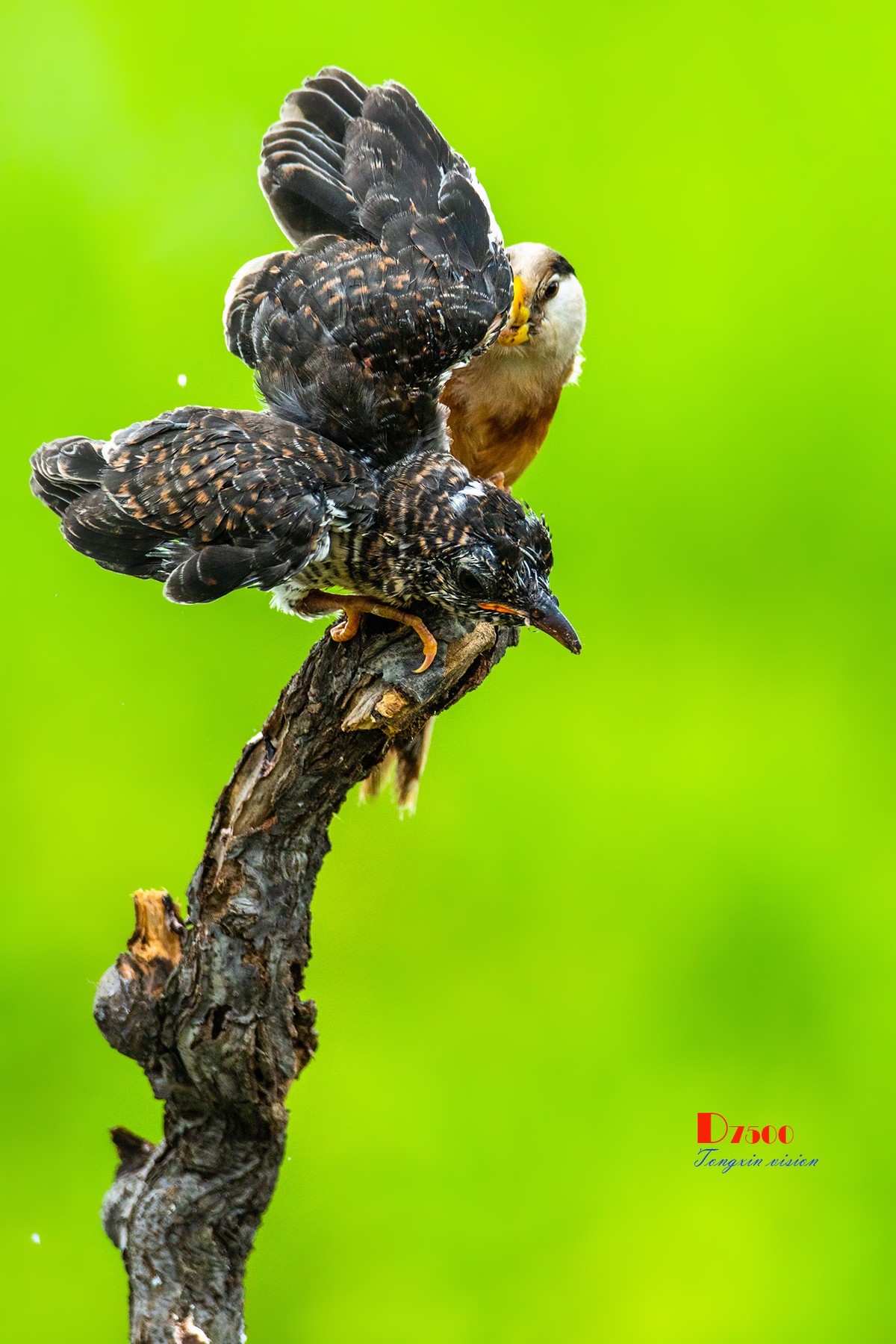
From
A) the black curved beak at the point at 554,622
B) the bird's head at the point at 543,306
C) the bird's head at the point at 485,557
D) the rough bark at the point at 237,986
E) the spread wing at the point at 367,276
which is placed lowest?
the rough bark at the point at 237,986

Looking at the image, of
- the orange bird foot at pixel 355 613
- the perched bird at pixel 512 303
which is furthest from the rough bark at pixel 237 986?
the perched bird at pixel 512 303

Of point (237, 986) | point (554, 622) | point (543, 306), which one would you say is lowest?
point (237, 986)

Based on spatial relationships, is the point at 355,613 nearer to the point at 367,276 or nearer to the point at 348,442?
the point at 348,442

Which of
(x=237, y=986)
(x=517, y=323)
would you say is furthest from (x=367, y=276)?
(x=237, y=986)

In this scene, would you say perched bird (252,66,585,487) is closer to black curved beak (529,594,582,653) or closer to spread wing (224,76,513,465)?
spread wing (224,76,513,465)

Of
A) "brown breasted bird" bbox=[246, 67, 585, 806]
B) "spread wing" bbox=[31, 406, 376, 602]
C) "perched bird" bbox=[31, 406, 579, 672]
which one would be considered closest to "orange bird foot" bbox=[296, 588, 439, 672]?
"perched bird" bbox=[31, 406, 579, 672]

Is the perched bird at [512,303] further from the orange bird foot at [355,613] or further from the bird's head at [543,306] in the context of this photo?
the orange bird foot at [355,613]

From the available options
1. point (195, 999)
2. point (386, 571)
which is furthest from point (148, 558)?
point (195, 999)
